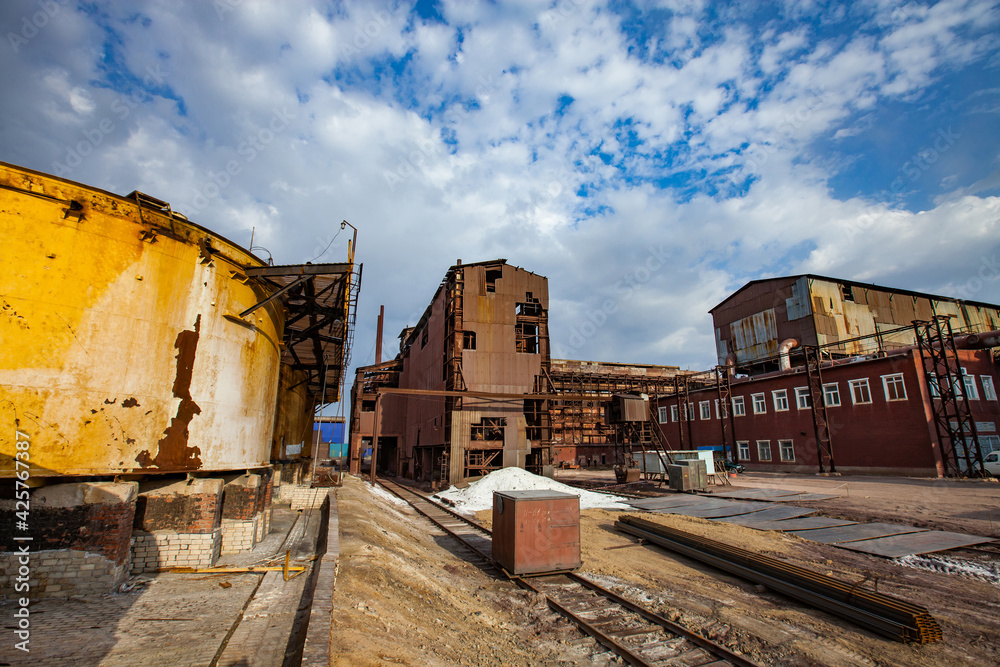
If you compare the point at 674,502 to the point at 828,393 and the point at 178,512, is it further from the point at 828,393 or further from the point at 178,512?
the point at 828,393

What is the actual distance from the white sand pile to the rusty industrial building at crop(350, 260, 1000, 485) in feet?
13.0

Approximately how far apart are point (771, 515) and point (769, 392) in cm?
2181

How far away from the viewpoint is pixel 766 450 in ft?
103

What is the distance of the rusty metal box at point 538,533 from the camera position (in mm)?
7996

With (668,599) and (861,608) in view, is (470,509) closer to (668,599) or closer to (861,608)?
(668,599)

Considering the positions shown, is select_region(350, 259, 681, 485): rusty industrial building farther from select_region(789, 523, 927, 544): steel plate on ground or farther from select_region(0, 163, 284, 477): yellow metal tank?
select_region(0, 163, 284, 477): yellow metal tank

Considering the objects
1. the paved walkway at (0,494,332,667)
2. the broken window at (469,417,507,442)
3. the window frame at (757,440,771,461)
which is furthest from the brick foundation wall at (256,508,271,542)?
the window frame at (757,440,771,461)

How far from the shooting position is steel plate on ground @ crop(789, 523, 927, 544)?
10.2m

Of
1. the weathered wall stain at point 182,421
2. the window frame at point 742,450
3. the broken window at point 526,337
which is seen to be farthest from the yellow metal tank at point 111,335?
the window frame at point 742,450

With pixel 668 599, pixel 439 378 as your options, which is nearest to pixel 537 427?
pixel 439 378

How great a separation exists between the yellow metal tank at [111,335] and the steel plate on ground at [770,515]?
12.7 metres

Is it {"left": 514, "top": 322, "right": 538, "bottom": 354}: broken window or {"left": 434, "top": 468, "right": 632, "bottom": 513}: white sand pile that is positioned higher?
{"left": 514, "top": 322, "right": 538, "bottom": 354}: broken window

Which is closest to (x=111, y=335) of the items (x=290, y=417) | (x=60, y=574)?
(x=60, y=574)

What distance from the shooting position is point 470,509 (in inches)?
671
